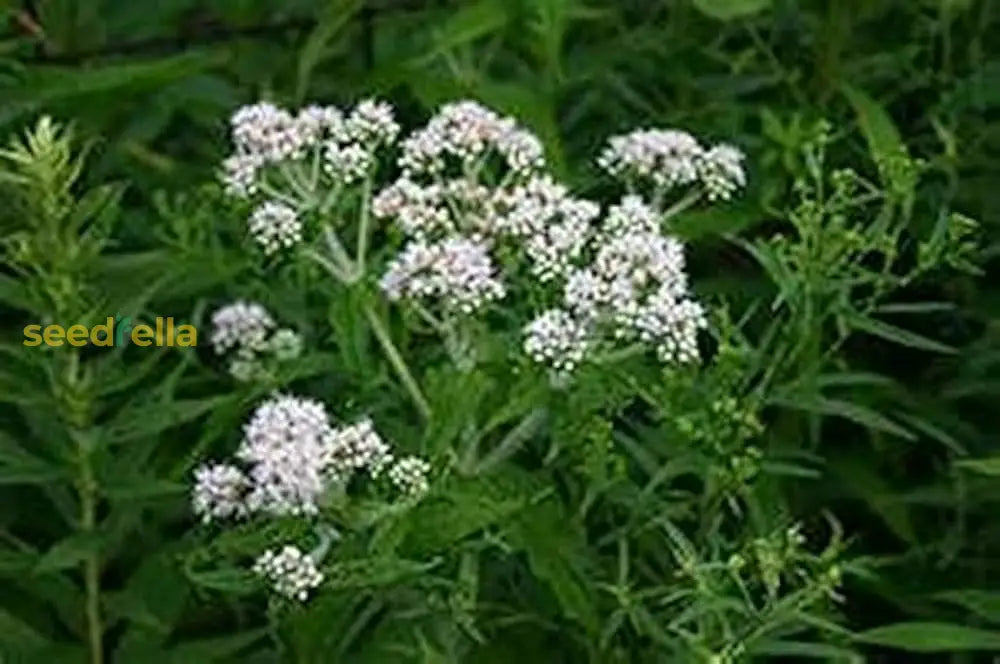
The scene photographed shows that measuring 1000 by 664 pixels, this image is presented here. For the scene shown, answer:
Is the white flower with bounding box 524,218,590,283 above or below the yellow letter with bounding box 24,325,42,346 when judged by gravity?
below

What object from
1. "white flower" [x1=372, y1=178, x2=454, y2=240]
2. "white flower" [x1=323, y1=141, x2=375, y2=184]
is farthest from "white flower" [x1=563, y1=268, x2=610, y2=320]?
"white flower" [x1=323, y1=141, x2=375, y2=184]

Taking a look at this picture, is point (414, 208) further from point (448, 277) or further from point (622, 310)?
point (622, 310)

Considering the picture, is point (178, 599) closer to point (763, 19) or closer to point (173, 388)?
point (173, 388)

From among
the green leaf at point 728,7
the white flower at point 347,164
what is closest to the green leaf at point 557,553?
the white flower at point 347,164

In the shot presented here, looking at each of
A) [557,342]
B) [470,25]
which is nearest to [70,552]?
[557,342]

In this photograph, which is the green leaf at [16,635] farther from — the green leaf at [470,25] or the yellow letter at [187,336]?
the green leaf at [470,25]

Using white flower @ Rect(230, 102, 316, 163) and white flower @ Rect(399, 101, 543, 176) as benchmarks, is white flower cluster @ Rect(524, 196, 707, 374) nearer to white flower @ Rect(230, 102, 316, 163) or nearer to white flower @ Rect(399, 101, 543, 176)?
white flower @ Rect(399, 101, 543, 176)

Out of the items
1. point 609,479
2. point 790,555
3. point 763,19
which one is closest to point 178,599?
point 609,479
